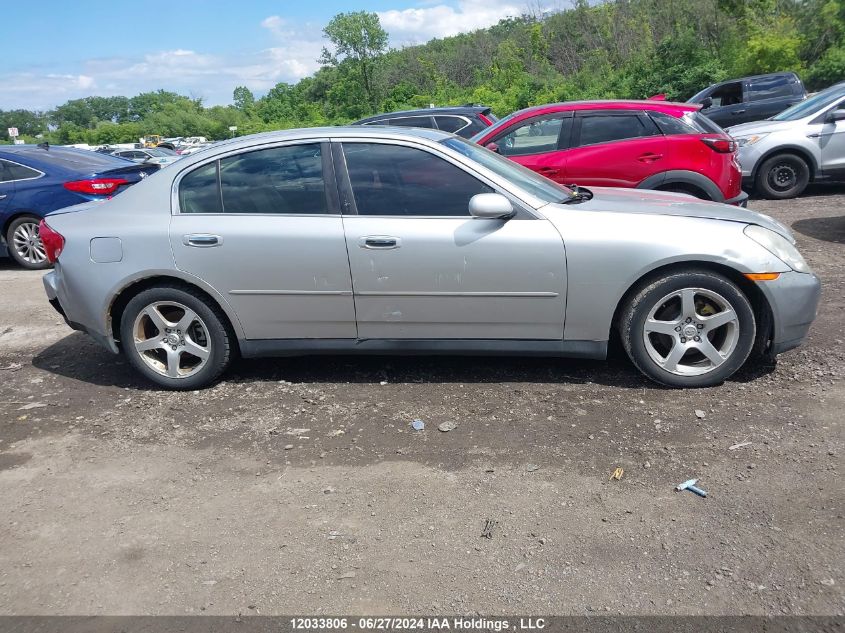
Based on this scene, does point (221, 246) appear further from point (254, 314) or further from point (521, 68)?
point (521, 68)

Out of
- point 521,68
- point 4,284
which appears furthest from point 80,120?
point 4,284

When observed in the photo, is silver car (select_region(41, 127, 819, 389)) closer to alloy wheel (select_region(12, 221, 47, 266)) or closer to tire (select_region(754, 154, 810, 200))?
alloy wheel (select_region(12, 221, 47, 266))

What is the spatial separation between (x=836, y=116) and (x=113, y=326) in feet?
33.5

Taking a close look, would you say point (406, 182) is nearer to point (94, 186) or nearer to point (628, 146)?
point (628, 146)

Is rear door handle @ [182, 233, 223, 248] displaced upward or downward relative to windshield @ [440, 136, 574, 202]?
downward

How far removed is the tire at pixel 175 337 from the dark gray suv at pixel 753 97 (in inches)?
556

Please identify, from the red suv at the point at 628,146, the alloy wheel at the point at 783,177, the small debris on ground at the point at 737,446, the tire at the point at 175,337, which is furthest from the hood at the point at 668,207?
the alloy wheel at the point at 783,177

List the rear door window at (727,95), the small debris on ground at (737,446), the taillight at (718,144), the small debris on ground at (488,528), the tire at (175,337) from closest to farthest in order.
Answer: the small debris on ground at (488,528) → the small debris on ground at (737,446) → the tire at (175,337) → the taillight at (718,144) → the rear door window at (727,95)

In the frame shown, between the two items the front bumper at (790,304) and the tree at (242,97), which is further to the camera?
the tree at (242,97)

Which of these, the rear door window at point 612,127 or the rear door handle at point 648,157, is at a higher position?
the rear door window at point 612,127

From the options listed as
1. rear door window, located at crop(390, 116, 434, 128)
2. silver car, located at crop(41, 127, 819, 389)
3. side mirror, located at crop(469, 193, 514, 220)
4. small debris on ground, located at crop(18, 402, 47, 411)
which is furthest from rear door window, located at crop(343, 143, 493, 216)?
rear door window, located at crop(390, 116, 434, 128)

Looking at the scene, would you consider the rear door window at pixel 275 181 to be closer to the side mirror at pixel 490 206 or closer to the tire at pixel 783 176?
the side mirror at pixel 490 206

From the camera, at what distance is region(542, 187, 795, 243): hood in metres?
4.38

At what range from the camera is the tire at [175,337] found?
4.66 metres
